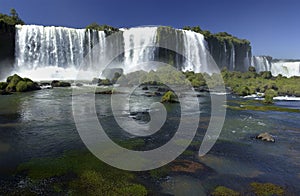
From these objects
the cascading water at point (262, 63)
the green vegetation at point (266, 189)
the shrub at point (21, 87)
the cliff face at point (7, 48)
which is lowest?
the green vegetation at point (266, 189)

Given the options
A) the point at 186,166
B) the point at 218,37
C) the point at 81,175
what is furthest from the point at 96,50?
the point at 81,175

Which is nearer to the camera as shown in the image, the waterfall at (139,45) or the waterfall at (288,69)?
the waterfall at (139,45)

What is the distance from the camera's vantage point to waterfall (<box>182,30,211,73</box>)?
203 ft

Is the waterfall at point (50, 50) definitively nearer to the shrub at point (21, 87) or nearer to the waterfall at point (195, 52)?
the shrub at point (21, 87)

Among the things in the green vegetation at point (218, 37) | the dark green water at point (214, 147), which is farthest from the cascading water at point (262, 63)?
A: the dark green water at point (214, 147)

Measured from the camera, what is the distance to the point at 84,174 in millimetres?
7395

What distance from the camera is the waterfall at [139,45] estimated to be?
57.5 m

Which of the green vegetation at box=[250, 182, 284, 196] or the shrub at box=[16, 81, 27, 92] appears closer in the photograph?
the green vegetation at box=[250, 182, 284, 196]

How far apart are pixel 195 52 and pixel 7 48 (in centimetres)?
4141

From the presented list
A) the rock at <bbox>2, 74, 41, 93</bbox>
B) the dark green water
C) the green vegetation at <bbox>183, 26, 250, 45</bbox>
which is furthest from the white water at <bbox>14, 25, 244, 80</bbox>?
the dark green water

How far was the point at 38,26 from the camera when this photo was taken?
44.2 m

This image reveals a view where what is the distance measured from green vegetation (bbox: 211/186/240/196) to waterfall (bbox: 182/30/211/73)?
56932 mm

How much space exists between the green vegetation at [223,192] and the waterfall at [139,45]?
169 ft

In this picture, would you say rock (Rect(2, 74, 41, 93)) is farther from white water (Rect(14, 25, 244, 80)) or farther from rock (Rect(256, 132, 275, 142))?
rock (Rect(256, 132, 275, 142))
